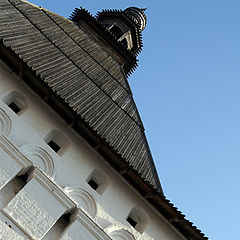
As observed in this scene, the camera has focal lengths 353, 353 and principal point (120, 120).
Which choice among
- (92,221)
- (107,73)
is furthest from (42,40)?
(92,221)

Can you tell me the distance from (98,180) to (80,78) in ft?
13.0

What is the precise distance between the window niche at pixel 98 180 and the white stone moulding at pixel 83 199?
52 centimetres

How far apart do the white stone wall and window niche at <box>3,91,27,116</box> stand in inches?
1.0

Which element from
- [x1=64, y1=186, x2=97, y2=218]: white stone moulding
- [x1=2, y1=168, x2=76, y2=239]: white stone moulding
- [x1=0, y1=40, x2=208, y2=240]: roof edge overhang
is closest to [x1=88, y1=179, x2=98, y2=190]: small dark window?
[x1=64, y1=186, x2=97, y2=218]: white stone moulding

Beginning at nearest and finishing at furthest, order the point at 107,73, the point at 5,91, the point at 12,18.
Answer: the point at 5,91, the point at 12,18, the point at 107,73

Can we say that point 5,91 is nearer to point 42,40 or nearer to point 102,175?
point 102,175

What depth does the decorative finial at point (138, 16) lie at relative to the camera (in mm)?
28483

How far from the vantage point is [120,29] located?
90.4 feet

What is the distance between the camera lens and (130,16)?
2827cm

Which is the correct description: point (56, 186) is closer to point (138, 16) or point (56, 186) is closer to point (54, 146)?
point (54, 146)

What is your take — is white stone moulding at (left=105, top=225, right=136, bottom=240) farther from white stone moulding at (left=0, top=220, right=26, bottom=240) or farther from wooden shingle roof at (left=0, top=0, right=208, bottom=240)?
white stone moulding at (left=0, top=220, right=26, bottom=240)

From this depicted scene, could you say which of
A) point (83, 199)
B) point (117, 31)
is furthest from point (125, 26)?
point (83, 199)

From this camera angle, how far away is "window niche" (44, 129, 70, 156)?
8.86 meters

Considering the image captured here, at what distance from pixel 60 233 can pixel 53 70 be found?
192 inches
